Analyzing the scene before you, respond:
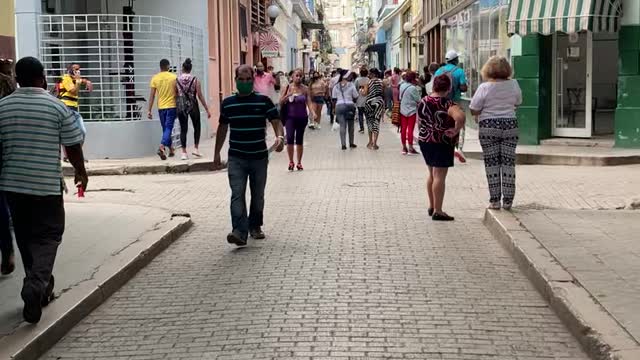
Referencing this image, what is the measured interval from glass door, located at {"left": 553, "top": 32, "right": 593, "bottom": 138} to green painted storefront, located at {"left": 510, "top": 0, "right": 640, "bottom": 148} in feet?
0.39

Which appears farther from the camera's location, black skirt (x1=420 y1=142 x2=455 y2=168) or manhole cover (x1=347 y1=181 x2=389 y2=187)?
manhole cover (x1=347 y1=181 x2=389 y2=187)

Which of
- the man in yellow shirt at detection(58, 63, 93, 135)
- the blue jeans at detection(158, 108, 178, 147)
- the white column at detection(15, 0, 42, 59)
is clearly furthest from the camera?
the blue jeans at detection(158, 108, 178, 147)

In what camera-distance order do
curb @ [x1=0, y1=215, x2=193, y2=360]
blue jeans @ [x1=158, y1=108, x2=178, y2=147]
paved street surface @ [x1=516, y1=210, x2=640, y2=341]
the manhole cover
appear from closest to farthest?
curb @ [x1=0, y1=215, x2=193, y2=360]
paved street surface @ [x1=516, y1=210, x2=640, y2=341]
the manhole cover
blue jeans @ [x1=158, y1=108, x2=178, y2=147]

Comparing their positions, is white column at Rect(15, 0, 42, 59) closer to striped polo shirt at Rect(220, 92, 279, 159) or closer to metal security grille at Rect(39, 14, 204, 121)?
metal security grille at Rect(39, 14, 204, 121)

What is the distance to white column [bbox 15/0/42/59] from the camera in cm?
1490

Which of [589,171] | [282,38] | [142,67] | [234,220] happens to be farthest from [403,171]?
[282,38]

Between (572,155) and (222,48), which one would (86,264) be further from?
(222,48)

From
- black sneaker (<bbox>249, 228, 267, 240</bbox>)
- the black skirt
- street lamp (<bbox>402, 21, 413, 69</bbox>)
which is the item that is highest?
street lamp (<bbox>402, 21, 413, 69</bbox>)

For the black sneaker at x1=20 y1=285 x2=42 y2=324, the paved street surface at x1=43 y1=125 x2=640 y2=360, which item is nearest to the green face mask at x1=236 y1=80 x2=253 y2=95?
the paved street surface at x1=43 y1=125 x2=640 y2=360

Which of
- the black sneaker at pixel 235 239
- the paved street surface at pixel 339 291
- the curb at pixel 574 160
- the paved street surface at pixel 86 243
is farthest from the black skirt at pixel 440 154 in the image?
the curb at pixel 574 160

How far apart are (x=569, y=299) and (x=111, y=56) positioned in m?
11.8

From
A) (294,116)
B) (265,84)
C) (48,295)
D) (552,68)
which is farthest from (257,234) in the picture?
(265,84)

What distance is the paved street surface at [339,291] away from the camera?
5242 mm

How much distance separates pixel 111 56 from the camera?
15.6m
